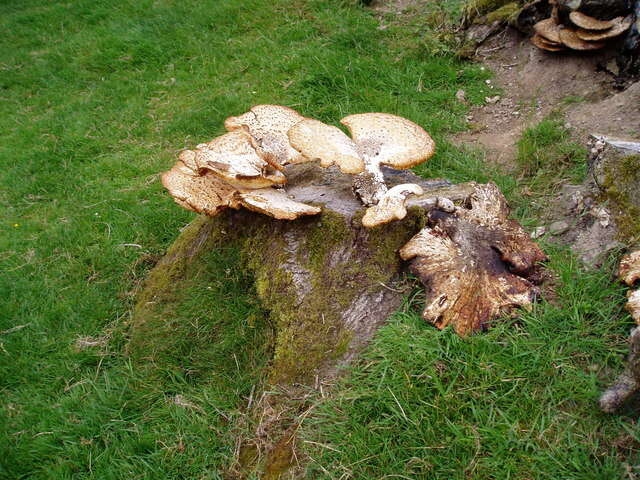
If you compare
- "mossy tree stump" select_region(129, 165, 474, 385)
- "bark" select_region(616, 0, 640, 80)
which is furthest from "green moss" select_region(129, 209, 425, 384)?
"bark" select_region(616, 0, 640, 80)

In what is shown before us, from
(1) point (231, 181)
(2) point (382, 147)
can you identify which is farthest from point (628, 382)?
(1) point (231, 181)

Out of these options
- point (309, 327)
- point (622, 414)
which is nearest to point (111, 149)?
point (309, 327)

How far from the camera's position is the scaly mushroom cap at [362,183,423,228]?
255cm

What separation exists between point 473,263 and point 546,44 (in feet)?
13.6

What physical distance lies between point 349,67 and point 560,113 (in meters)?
2.52

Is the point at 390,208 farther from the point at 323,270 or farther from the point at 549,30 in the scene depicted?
the point at 549,30

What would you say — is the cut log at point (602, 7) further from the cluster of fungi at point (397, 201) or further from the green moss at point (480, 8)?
the cluster of fungi at point (397, 201)

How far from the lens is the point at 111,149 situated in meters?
6.12

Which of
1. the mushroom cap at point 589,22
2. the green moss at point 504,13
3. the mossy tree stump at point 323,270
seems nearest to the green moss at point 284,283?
the mossy tree stump at point 323,270

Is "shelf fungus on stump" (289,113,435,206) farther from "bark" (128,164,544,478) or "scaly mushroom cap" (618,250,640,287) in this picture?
"scaly mushroom cap" (618,250,640,287)

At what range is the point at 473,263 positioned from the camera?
2.59 m

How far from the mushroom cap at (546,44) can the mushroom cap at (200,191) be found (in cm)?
438

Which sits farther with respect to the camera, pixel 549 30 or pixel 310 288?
pixel 549 30

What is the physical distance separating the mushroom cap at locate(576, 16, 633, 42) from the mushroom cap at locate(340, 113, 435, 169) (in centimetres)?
327
